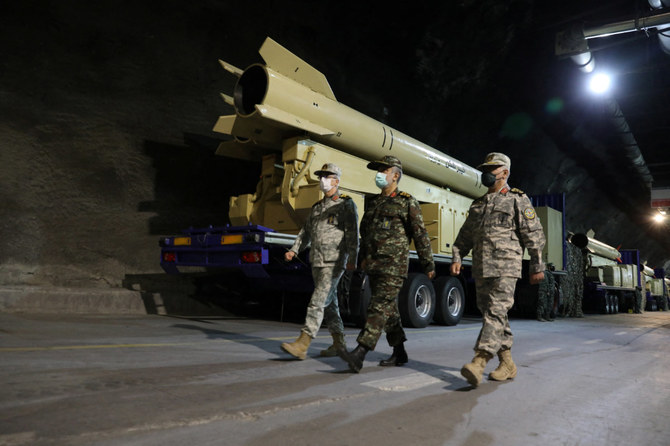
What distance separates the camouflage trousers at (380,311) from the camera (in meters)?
4.13

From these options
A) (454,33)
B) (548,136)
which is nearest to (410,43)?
(454,33)

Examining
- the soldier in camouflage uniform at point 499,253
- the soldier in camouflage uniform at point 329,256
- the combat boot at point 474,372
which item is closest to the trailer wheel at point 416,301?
the soldier in camouflage uniform at point 329,256

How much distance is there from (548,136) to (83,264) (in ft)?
67.5

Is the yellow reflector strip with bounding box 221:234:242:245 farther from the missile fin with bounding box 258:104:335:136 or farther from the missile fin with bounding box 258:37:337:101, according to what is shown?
the missile fin with bounding box 258:37:337:101

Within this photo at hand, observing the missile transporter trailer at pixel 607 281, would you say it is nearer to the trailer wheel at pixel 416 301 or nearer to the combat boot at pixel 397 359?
the trailer wheel at pixel 416 301

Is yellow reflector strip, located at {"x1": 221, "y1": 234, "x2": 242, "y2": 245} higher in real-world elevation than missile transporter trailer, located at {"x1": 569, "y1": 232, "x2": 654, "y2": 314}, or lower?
lower

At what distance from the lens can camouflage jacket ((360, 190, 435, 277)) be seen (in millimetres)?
4309

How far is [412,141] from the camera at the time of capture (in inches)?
381

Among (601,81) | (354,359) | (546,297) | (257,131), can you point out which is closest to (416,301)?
(257,131)

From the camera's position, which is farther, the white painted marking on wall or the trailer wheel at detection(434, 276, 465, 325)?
the trailer wheel at detection(434, 276, 465, 325)

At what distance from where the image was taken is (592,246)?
65.7 feet

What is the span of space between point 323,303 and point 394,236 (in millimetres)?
895

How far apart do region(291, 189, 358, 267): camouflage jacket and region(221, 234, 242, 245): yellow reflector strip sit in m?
2.46

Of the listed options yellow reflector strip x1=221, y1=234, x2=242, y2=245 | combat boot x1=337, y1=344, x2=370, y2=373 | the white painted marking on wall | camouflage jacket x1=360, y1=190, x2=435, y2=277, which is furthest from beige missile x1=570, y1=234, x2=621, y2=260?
combat boot x1=337, y1=344, x2=370, y2=373
